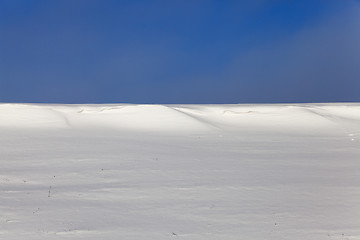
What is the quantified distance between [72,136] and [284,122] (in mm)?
4434

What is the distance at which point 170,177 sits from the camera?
5418 millimetres

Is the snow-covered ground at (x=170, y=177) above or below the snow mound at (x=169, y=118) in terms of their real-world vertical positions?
below

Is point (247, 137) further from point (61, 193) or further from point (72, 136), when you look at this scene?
point (61, 193)

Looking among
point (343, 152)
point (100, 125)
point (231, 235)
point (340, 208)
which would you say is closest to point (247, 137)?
point (343, 152)

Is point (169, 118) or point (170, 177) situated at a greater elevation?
point (169, 118)

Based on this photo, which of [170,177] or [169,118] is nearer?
[170,177]

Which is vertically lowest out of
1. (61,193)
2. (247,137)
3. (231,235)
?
(231,235)

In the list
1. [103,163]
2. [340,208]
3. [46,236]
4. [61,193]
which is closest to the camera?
[46,236]

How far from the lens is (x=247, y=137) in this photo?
29.0 feet

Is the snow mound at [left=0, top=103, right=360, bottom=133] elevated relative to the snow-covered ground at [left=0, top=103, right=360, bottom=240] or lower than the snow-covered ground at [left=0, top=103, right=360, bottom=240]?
elevated

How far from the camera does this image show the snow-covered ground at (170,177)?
376 cm

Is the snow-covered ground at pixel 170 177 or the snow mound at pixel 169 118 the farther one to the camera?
the snow mound at pixel 169 118

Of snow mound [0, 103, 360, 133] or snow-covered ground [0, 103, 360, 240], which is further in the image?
snow mound [0, 103, 360, 133]

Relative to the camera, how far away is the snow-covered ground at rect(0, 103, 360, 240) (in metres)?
3.76
